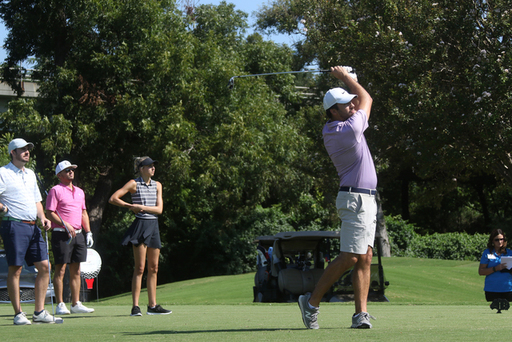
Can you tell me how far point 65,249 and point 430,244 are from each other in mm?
29473

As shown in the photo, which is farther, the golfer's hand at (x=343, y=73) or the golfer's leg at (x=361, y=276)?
the golfer's hand at (x=343, y=73)

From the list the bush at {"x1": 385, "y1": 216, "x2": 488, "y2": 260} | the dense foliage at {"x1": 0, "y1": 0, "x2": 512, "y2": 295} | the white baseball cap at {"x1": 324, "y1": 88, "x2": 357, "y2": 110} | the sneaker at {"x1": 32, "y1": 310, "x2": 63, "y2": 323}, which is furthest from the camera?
the bush at {"x1": 385, "y1": 216, "x2": 488, "y2": 260}

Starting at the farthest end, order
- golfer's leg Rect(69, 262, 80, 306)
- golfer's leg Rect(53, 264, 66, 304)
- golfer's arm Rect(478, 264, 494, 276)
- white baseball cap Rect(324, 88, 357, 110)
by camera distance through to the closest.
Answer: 1. golfer's arm Rect(478, 264, 494, 276)
2. golfer's leg Rect(69, 262, 80, 306)
3. golfer's leg Rect(53, 264, 66, 304)
4. white baseball cap Rect(324, 88, 357, 110)

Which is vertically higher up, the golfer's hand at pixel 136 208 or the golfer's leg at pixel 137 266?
the golfer's hand at pixel 136 208

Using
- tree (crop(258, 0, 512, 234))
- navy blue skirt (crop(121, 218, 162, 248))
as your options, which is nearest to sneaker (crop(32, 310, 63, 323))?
navy blue skirt (crop(121, 218, 162, 248))

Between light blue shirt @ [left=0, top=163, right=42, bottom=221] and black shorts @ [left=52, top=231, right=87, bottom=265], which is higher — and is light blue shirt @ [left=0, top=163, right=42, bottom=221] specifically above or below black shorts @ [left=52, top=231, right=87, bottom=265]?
above

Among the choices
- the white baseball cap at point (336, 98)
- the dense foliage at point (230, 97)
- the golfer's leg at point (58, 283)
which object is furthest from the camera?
the dense foliage at point (230, 97)

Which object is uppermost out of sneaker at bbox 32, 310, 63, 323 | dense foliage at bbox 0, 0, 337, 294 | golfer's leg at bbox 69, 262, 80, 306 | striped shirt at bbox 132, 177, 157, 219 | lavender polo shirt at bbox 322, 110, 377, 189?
dense foliage at bbox 0, 0, 337, 294

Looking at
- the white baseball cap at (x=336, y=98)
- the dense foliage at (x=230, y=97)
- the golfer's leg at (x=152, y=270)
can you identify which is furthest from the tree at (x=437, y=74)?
the white baseball cap at (x=336, y=98)

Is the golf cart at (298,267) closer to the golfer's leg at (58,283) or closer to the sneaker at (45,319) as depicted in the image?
the golfer's leg at (58,283)

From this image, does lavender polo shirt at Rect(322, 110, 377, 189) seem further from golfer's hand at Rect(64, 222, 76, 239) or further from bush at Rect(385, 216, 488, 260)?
bush at Rect(385, 216, 488, 260)

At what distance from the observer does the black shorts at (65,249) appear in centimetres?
825

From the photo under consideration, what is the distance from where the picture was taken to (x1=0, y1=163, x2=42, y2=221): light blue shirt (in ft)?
22.6

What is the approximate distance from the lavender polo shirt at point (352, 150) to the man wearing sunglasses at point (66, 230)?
4.23 m
